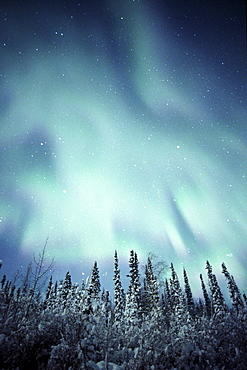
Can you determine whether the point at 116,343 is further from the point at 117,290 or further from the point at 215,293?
the point at 215,293

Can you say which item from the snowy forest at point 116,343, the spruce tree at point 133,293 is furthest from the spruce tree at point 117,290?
the snowy forest at point 116,343

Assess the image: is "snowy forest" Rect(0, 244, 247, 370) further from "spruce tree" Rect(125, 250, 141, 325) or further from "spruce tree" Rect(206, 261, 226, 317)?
"spruce tree" Rect(206, 261, 226, 317)

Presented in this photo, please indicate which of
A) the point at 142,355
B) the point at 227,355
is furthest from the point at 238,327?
the point at 142,355

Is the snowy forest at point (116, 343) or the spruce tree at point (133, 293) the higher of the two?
the spruce tree at point (133, 293)

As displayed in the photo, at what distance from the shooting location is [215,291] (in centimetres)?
4866

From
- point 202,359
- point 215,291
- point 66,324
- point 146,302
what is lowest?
point 202,359

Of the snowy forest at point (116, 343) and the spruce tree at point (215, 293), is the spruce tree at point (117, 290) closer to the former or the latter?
the spruce tree at point (215, 293)

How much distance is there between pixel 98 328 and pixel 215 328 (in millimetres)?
4949

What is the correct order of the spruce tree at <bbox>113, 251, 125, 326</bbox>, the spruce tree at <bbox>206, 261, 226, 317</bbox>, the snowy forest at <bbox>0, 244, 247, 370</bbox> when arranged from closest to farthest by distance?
the snowy forest at <bbox>0, 244, 247, 370</bbox> < the spruce tree at <bbox>113, 251, 125, 326</bbox> < the spruce tree at <bbox>206, 261, 226, 317</bbox>

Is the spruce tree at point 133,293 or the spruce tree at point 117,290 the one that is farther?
the spruce tree at point 117,290

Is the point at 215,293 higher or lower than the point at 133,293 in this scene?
higher

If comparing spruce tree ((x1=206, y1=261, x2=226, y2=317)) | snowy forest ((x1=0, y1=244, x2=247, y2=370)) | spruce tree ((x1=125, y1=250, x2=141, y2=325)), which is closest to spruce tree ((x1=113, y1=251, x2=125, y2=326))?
spruce tree ((x1=125, y1=250, x2=141, y2=325))

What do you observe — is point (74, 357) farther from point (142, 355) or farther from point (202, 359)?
point (202, 359)

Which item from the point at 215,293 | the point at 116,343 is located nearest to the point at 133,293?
the point at 215,293
